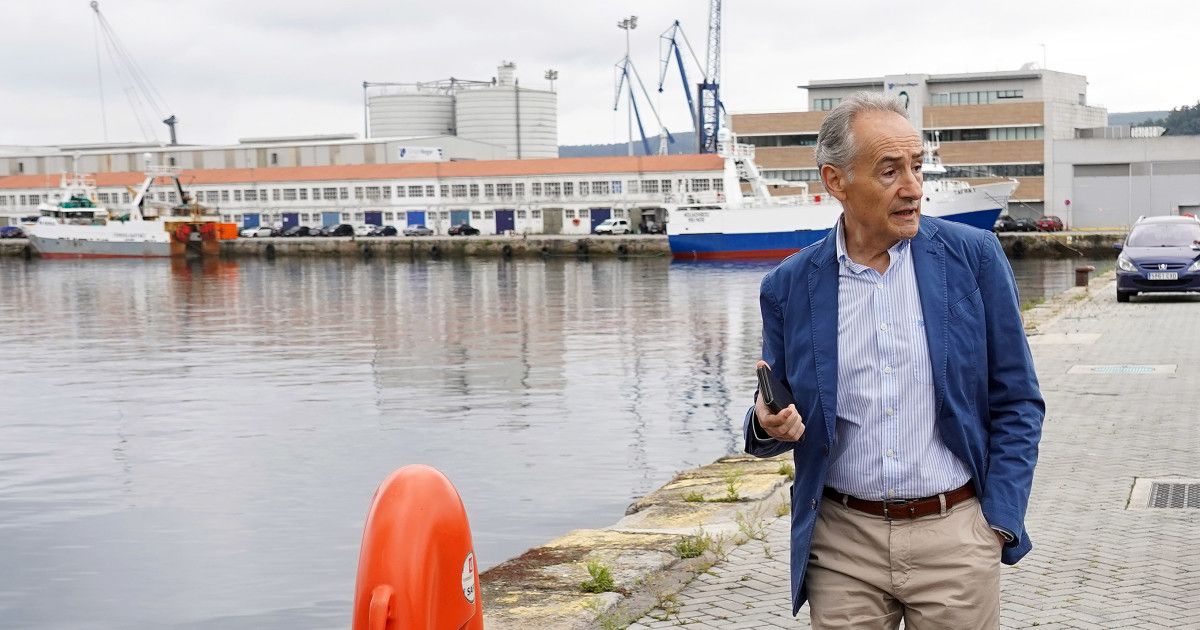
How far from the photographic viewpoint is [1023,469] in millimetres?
3307

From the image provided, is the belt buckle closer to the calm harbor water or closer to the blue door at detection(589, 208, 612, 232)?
the calm harbor water

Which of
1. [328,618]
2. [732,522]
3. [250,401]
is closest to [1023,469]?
[732,522]

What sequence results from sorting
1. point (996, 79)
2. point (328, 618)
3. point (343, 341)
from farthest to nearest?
point (996, 79) → point (343, 341) → point (328, 618)

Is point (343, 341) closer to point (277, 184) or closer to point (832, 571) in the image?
point (832, 571)

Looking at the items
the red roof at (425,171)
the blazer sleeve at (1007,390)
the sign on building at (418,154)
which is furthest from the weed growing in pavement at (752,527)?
the sign on building at (418,154)

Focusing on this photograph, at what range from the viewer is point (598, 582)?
20.8 feet

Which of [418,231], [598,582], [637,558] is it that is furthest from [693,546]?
[418,231]

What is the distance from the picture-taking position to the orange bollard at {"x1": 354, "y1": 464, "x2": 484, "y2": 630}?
3.43m

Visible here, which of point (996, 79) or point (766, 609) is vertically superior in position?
point (996, 79)

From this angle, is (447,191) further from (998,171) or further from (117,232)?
(998,171)

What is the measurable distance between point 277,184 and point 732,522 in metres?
94.7

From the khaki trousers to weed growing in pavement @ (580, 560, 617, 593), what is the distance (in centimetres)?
296

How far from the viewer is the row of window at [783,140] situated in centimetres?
9862

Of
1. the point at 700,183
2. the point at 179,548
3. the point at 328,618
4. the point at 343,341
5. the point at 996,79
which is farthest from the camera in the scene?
the point at 996,79
